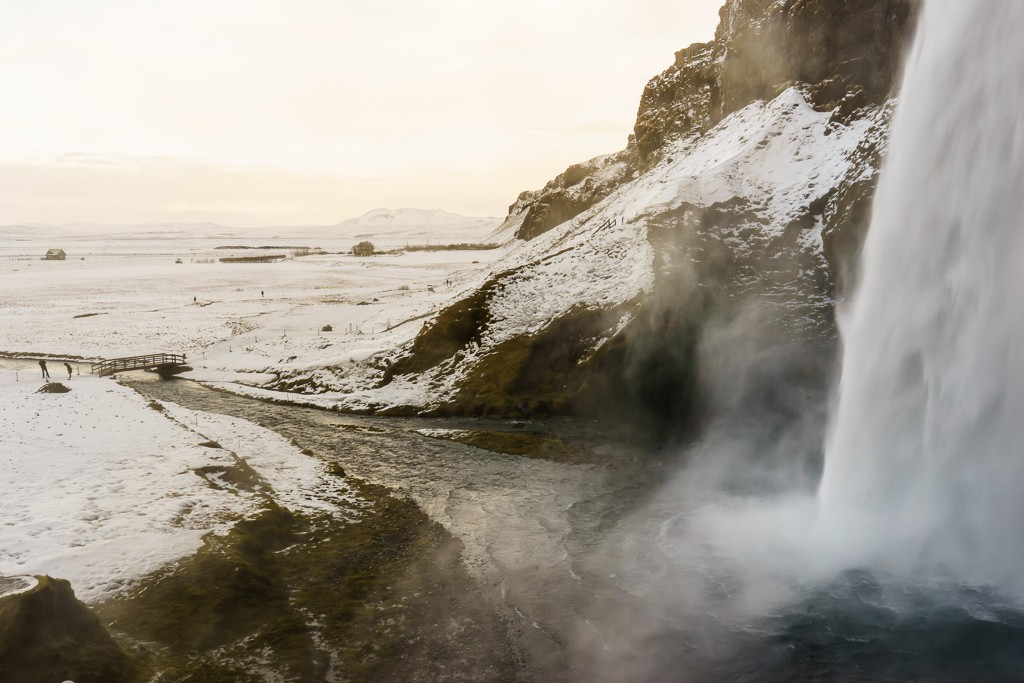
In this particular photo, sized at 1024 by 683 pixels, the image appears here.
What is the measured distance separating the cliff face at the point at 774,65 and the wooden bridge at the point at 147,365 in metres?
49.4

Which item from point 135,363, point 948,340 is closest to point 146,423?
point 135,363

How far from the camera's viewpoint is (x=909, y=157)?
71.5 feet

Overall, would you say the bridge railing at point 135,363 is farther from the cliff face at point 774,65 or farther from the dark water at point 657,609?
the cliff face at point 774,65

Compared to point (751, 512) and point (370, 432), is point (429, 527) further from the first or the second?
point (370, 432)

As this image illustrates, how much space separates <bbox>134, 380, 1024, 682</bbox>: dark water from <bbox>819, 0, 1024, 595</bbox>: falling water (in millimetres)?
2437

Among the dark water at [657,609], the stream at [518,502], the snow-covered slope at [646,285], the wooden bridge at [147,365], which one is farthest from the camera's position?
the wooden bridge at [147,365]

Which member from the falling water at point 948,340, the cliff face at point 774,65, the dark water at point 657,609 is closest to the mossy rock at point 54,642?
the dark water at point 657,609

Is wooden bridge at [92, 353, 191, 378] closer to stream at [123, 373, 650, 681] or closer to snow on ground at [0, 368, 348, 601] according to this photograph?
stream at [123, 373, 650, 681]

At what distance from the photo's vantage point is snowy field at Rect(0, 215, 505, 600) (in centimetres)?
1825

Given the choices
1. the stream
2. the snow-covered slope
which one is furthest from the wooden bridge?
the snow-covered slope

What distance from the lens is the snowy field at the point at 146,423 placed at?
59.9ft

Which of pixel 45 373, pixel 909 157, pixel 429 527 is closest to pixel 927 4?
pixel 909 157

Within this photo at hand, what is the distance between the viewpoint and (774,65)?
2061 inches

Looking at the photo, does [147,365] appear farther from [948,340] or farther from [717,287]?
[948,340]
